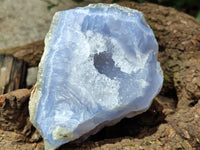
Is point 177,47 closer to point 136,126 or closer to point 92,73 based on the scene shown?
point 136,126

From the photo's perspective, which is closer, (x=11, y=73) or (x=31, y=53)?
(x=11, y=73)

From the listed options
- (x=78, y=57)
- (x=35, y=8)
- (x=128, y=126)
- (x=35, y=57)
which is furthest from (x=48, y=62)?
(x=35, y=8)

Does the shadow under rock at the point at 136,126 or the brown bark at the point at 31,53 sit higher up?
the shadow under rock at the point at 136,126

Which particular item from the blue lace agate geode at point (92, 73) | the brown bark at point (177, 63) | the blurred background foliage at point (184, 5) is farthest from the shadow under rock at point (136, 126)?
the blurred background foliage at point (184, 5)

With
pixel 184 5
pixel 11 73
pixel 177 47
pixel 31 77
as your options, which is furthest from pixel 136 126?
pixel 184 5

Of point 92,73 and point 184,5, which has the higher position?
point 92,73

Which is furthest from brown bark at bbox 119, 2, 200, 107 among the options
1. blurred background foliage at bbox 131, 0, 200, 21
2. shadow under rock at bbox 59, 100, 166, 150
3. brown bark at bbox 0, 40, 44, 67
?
blurred background foliage at bbox 131, 0, 200, 21

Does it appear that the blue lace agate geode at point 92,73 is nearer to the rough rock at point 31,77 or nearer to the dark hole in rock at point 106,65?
the dark hole in rock at point 106,65
